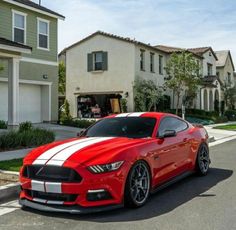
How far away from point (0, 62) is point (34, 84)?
3481 mm

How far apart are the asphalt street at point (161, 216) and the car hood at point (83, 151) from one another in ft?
2.54

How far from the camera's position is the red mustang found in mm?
6062

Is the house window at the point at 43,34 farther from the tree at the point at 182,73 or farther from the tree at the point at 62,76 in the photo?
the tree at the point at 62,76

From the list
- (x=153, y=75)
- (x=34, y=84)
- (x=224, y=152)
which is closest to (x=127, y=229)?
(x=224, y=152)

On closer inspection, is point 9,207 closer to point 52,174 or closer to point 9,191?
point 9,191

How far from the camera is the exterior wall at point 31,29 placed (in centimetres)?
2152

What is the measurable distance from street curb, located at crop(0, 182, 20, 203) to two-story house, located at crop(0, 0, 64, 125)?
44.1ft

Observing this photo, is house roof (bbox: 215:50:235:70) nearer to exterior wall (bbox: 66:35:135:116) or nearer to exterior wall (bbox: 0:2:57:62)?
exterior wall (bbox: 66:35:135:116)

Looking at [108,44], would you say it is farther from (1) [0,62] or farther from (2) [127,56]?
(1) [0,62]

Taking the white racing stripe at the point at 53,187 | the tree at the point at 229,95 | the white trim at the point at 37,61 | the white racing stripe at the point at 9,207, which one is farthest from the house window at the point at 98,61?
the white racing stripe at the point at 53,187

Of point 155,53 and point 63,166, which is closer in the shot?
point 63,166

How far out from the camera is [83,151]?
21.2 ft

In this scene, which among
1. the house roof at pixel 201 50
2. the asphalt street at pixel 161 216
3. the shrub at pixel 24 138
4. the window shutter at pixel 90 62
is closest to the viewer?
the asphalt street at pixel 161 216

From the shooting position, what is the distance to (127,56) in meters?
31.9
